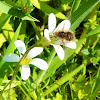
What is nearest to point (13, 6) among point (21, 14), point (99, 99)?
point (21, 14)

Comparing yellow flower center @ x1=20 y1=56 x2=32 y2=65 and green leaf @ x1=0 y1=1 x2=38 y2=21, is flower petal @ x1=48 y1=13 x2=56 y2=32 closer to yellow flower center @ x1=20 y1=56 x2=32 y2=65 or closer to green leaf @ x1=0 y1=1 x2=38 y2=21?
yellow flower center @ x1=20 y1=56 x2=32 y2=65

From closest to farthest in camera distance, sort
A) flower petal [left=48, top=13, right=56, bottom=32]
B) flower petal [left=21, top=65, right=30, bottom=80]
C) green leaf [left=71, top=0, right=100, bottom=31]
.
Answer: flower petal [left=21, top=65, right=30, bottom=80]
flower petal [left=48, top=13, right=56, bottom=32]
green leaf [left=71, top=0, right=100, bottom=31]

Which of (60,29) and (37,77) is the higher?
(60,29)

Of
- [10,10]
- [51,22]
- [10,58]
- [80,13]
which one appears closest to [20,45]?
[10,58]

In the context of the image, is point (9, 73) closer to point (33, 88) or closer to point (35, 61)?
point (33, 88)

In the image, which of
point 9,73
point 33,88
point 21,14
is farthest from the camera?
point 9,73

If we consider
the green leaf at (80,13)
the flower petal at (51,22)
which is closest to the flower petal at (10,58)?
the flower petal at (51,22)

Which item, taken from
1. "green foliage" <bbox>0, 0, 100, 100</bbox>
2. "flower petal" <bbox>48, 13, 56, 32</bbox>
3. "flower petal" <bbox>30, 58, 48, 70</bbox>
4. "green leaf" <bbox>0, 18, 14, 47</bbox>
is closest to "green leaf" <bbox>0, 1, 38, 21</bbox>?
"green foliage" <bbox>0, 0, 100, 100</bbox>

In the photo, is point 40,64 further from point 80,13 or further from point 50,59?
point 80,13

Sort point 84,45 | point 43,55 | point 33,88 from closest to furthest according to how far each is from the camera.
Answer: point 33,88 < point 43,55 < point 84,45
